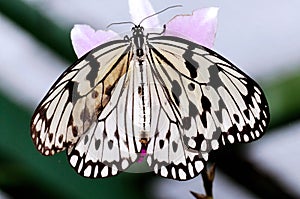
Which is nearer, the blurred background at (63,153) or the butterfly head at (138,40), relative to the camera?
the butterfly head at (138,40)

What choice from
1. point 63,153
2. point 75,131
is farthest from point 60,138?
point 63,153

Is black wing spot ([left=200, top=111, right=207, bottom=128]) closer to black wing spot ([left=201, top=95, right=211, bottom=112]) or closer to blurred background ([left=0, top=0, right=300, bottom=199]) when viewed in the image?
black wing spot ([left=201, top=95, right=211, bottom=112])

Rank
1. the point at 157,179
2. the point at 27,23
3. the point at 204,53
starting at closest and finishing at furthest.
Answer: the point at 204,53 → the point at 27,23 → the point at 157,179

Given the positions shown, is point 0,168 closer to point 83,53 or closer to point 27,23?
point 27,23

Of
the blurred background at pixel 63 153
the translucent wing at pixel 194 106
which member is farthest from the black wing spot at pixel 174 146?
the blurred background at pixel 63 153

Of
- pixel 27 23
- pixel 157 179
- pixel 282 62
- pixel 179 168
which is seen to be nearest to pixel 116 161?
pixel 179 168

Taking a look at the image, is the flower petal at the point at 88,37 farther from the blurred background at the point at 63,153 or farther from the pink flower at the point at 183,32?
the blurred background at the point at 63,153

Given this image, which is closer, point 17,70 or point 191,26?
point 191,26

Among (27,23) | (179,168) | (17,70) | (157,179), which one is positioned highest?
(17,70)
